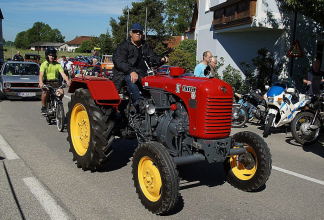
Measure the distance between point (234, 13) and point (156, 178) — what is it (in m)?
12.5

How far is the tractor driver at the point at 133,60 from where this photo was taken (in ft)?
16.1

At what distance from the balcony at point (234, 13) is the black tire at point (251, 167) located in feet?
31.7

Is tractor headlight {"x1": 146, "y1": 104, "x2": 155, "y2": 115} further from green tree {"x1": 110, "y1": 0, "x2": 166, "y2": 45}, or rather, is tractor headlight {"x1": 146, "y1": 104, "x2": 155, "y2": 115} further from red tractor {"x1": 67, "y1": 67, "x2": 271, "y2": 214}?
green tree {"x1": 110, "y1": 0, "x2": 166, "y2": 45}

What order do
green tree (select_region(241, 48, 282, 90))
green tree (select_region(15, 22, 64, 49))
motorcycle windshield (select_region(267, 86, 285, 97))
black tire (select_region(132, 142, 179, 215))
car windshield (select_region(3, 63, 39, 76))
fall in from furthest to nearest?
green tree (select_region(15, 22, 64, 49)), green tree (select_region(241, 48, 282, 90)), car windshield (select_region(3, 63, 39, 76)), motorcycle windshield (select_region(267, 86, 285, 97)), black tire (select_region(132, 142, 179, 215))

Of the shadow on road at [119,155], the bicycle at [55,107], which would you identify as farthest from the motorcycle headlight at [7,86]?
the shadow on road at [119,155]

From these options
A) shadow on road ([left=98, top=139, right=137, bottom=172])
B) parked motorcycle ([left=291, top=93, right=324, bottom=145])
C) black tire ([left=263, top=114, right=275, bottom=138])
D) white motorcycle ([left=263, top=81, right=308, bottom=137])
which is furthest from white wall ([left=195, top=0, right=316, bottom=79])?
shadow on road ([left=98, top=139, right=137, bottom=172])

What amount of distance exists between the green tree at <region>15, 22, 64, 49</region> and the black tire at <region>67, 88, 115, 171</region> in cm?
14800

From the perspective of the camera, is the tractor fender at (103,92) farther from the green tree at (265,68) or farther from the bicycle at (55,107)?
the green tree at (265,68)

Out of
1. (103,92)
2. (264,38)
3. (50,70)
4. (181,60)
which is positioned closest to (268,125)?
(103,92)

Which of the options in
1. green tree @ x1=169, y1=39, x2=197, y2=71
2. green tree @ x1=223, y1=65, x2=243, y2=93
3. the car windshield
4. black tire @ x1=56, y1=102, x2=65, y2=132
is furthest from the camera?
green tree @ x1=169, y1=39, x2=197, y2=71

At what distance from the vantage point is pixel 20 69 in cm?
1395

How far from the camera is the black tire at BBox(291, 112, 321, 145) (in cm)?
764

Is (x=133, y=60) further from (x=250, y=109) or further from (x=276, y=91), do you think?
(x=250, y=109)

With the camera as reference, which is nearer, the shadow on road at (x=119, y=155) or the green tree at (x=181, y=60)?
the shadow on road at (x=119, y=155)
